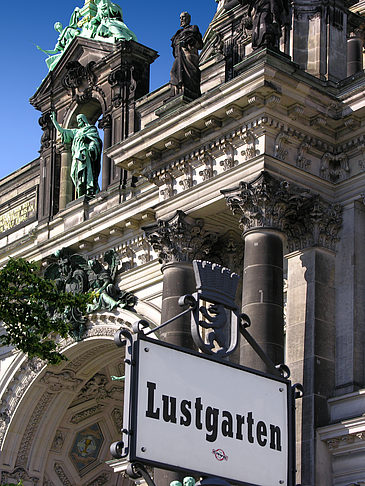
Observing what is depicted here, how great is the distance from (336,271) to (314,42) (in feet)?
16.4

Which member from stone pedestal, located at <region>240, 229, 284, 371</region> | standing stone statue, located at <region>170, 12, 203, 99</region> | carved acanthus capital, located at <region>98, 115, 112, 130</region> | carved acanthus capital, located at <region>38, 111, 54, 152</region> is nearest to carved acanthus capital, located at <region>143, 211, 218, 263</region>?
stone pedestal, located at <region>240, 229, 284, 371</region>

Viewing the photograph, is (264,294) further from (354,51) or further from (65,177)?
(65,177)

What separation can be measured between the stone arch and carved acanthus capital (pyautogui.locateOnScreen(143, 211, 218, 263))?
5571 millimetres

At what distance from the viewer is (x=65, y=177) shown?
30.0 m

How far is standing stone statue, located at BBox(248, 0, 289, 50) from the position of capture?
2094cm

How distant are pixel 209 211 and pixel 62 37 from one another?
11939 millimetres

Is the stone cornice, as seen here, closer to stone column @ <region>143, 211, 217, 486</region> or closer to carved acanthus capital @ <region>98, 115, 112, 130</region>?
stone column @ <region>143, 211, 217, 486</region>

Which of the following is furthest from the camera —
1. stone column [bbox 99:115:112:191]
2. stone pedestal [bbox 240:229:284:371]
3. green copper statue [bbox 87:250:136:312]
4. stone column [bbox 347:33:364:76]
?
stone column [bbox 99:115:112:191]

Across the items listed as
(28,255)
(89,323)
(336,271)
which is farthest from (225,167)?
(28,255)

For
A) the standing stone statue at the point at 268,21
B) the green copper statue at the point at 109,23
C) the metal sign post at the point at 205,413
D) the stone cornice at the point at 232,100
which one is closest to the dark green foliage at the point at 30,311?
the stone cornice at the point at 232,100

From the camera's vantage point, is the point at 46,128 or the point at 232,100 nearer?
the point at 232,100

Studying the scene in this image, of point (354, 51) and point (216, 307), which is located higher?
point (354, 51)

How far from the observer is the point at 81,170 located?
29.2 m

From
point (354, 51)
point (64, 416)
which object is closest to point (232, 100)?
point (354, 51)
